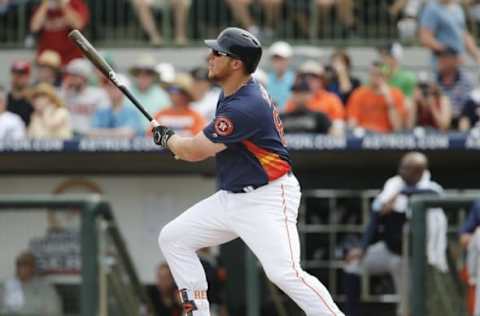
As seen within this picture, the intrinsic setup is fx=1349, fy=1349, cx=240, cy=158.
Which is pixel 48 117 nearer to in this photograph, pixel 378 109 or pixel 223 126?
pixel 378 109

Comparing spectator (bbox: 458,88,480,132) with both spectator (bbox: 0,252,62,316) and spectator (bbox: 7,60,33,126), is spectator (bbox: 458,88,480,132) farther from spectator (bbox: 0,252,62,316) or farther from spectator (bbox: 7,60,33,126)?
spectator (bbox: 0,252,62,316)

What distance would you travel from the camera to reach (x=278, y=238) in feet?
23.8

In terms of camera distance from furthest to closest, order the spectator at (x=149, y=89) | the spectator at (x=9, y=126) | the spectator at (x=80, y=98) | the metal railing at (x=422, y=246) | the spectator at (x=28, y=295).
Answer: the spectator at (x=80, y=98) → the spectator at (x=149, y=89) → the spectator at (x=9, y=126) → the spectator at (x=28, y=295) → the metal railing at (x=422, y=246)

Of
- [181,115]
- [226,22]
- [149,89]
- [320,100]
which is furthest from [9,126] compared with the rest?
[226,22]

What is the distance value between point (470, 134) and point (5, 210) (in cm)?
414

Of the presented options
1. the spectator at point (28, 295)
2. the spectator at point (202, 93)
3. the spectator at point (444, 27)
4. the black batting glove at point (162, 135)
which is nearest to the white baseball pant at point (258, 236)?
the black batting glove at point (162, 135)

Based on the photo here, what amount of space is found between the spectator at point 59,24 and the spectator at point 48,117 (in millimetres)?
1474

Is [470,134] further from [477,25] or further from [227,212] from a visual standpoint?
[227,212]

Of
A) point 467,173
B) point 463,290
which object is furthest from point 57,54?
point 463,290

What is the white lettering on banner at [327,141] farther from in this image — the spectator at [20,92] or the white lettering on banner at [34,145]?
the spectator at [20,92]

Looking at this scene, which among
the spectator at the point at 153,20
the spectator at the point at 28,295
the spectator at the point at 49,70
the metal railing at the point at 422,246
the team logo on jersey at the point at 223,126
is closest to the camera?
the team logo on jersey at the point at 223,126

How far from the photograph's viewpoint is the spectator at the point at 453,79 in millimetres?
A: 12414

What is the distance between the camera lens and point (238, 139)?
23.3 feet

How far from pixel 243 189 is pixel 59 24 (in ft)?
23.1
